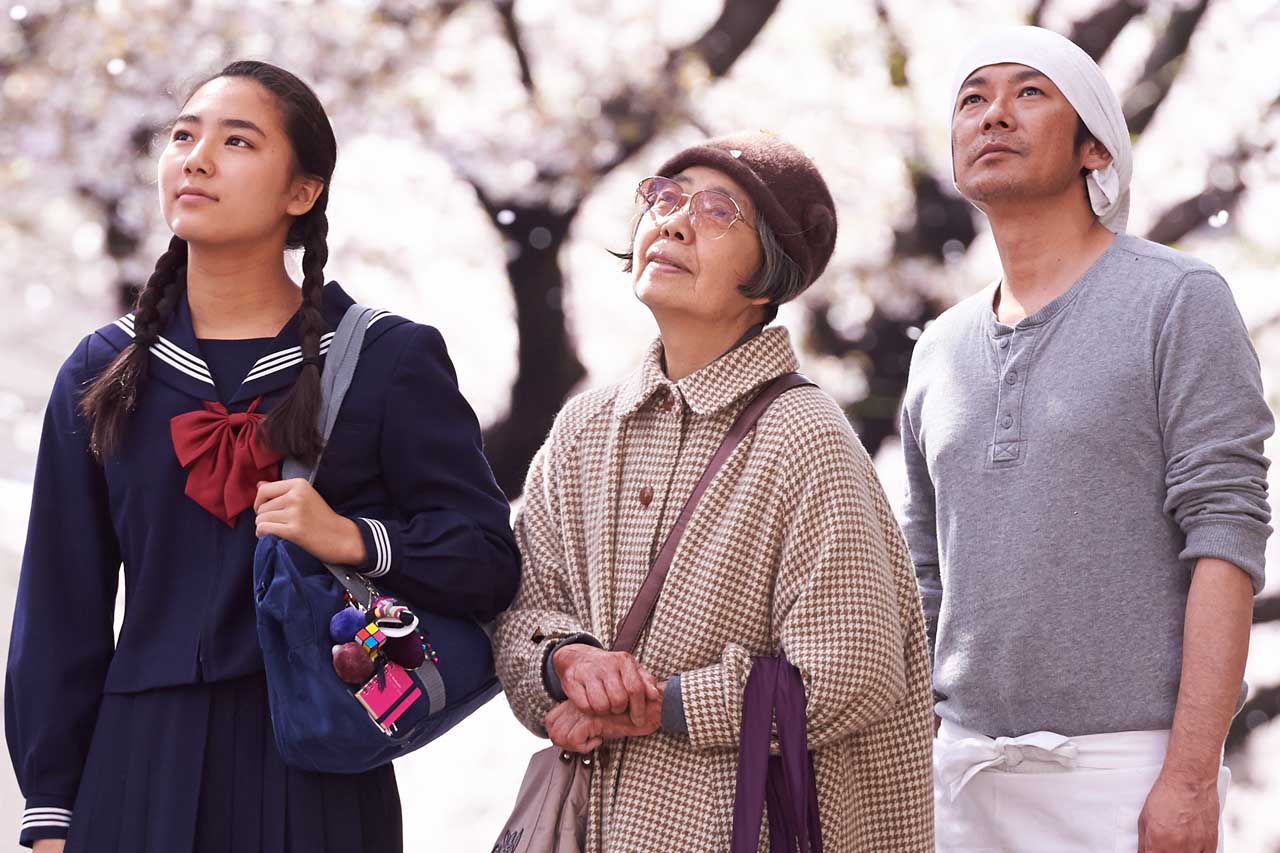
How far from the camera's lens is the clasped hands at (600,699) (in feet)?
5.15

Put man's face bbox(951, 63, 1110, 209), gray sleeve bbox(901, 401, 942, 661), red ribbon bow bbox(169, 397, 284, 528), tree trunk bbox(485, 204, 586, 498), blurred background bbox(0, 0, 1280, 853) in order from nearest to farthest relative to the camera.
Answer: red ribbon bow bbox(169, 397, 284, 528)
man's face bbox(951, 63, 1110, 209)
gray sleeve bbox(901, 401, 942, 661)
blurred background bbox(0, 0, 1280, 853)
tree trunk bbox(485, 204, 586, 498)

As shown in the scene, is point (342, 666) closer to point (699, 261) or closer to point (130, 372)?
point (130, 372)

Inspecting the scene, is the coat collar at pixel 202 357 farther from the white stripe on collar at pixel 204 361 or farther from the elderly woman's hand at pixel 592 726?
the elderly woman's hand at pixel 592 726

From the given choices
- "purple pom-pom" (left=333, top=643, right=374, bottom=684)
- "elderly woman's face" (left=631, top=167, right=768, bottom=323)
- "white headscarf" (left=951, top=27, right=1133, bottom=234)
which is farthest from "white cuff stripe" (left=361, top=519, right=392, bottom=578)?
"white headscarf" (left=951, top=27, right=1133, bottom=234)

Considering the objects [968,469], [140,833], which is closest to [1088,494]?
[968,469]

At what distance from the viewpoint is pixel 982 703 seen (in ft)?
6.24

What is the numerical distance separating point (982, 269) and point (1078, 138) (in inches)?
72.2

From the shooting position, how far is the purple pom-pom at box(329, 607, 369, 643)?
5.14ft

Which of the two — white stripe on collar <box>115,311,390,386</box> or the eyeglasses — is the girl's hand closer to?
white stripe on collar <box>115,311,390,386</box>

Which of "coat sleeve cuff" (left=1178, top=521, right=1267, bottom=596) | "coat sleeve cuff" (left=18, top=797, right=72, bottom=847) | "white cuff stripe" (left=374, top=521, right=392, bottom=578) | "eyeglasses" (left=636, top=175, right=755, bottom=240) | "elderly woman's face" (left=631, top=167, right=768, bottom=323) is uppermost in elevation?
"eyeglasses" (left=636, top=175, right=755, bottom=240)

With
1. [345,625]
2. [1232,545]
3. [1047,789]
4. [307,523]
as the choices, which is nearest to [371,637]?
[345,625]

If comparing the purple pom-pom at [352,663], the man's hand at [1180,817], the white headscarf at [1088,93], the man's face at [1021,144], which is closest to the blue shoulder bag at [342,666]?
the purple pom-pom at [352,663]

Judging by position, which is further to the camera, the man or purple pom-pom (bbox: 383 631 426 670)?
the man

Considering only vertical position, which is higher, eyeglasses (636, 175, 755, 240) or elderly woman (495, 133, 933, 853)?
eyeglasses (636, 175, 755, 240)
